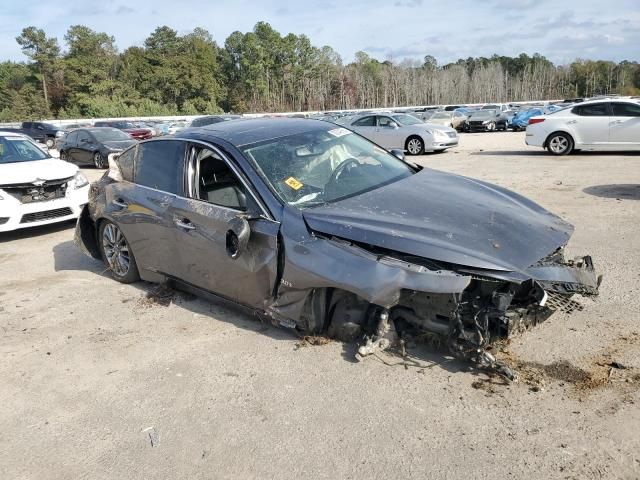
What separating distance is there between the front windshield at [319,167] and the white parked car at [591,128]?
39.5ft

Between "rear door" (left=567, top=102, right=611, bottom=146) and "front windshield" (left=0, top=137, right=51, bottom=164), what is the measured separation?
Answer: 1325cm

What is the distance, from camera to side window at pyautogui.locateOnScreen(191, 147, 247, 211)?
4359mm

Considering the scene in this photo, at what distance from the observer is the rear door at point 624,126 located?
14453mm

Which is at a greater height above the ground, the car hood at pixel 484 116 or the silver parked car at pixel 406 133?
the car hood at pixel 484 116

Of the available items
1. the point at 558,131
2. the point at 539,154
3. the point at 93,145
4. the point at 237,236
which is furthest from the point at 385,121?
the point at 237,236

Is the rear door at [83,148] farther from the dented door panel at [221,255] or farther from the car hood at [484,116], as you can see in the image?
the car hood at [484,116]

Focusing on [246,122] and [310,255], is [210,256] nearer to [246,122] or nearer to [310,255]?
[310,255]

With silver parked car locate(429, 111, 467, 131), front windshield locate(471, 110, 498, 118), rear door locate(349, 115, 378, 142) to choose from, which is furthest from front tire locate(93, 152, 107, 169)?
front windshield locate(471, 110, 498, 118)

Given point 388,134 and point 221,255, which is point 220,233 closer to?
point 221,255

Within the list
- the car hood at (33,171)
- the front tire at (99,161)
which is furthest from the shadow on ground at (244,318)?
the front tire at (99,161)

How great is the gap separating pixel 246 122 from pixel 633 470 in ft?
13.9

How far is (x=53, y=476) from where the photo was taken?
2848 mm

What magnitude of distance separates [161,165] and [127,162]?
745mm

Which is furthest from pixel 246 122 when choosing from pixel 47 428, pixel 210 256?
pixel 47 428
